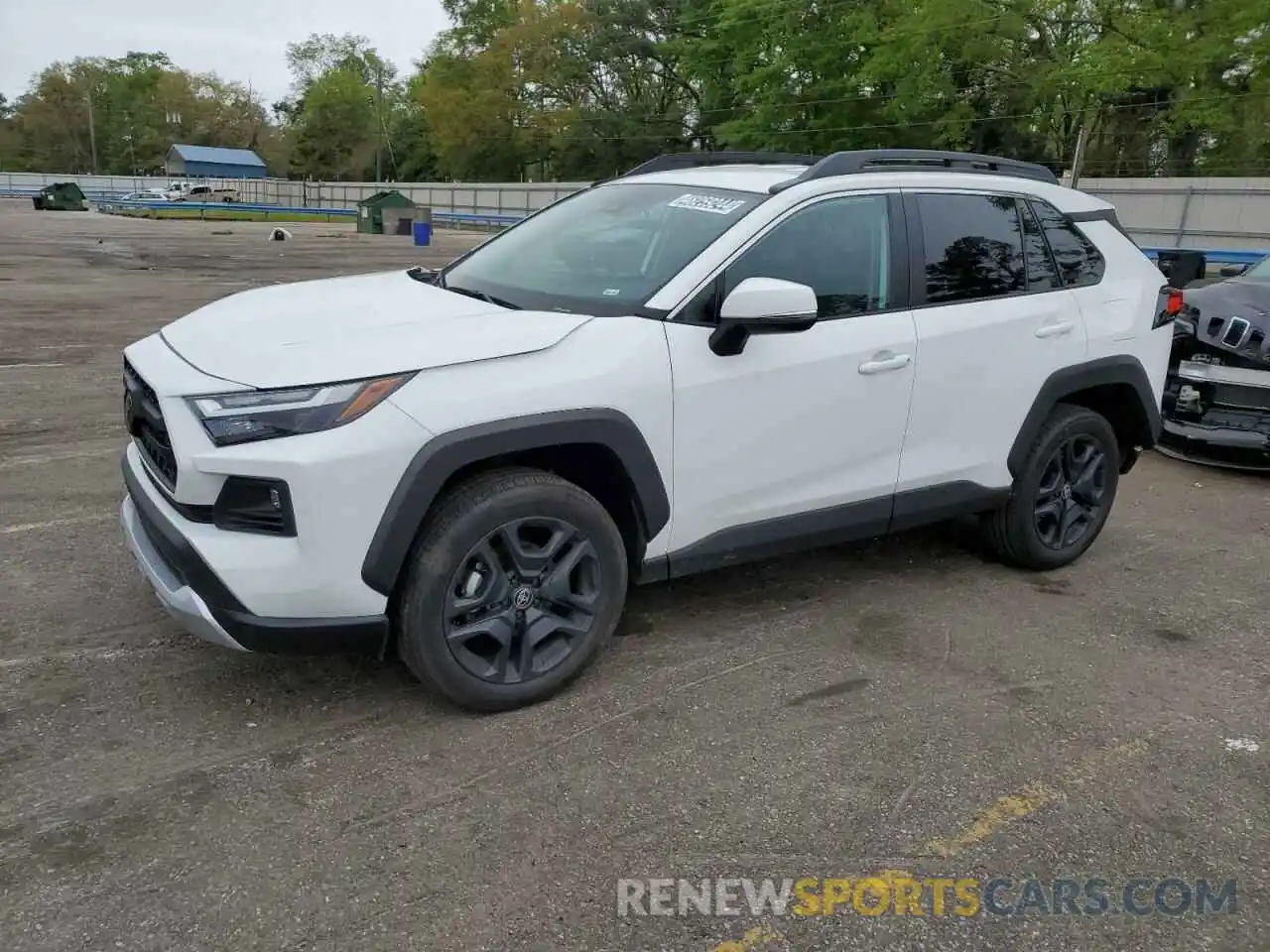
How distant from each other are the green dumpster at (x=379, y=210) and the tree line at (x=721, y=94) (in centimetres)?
1678

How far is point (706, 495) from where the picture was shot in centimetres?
360

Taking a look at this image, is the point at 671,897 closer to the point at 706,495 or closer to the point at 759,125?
the point at 706,495

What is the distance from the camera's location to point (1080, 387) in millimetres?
4633

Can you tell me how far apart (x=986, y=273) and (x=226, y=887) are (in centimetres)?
359

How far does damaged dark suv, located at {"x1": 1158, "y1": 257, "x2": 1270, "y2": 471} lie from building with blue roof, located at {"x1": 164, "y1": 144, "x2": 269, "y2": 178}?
8742 centimetres

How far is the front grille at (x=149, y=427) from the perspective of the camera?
3.09 metres

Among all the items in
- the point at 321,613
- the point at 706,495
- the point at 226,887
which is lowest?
the point at 226,887

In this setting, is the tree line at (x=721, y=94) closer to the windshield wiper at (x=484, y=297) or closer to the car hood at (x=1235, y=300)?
the car hood at (x=1235, y=300)

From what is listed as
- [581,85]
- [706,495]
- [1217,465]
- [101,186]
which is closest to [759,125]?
A: [581,85]

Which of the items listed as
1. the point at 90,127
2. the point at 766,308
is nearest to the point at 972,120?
the point at 766,308

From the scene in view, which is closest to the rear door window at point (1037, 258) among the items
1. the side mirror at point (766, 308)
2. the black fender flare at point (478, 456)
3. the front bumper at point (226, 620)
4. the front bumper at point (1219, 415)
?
the side mirror at point (766, 308)

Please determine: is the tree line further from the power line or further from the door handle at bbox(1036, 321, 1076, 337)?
the door handle at bbox(1036, 321, 1076, 337)

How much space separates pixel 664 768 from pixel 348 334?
1.63 metres

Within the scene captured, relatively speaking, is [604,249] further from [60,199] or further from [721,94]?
[60,199]
